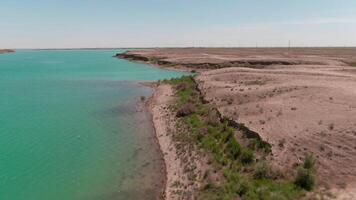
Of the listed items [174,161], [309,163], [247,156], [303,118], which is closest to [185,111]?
[174,161]

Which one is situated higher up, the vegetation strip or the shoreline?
the vegetation strip

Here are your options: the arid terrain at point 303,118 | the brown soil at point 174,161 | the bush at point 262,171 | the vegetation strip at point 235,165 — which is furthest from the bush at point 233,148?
the bush at point 262,171

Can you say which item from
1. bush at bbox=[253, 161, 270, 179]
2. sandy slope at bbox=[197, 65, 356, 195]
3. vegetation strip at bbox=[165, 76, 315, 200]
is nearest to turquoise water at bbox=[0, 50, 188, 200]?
vegetation strip at bbox=[165, 76, 315, 200]

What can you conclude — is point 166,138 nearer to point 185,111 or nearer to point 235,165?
point 185,111

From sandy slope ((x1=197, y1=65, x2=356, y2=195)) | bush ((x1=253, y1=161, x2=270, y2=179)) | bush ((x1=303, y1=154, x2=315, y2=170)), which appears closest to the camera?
bush ((x1=303, y1=154, x2=315, y2=170))

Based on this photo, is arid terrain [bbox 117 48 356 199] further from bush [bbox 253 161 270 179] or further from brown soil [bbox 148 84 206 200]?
brown soil [bbox 148 84 206 200]

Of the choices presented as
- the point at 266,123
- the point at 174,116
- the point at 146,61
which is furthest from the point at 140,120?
the point at 146,61

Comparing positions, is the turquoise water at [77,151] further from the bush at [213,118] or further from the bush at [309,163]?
the bush at [309,163]
